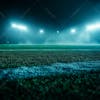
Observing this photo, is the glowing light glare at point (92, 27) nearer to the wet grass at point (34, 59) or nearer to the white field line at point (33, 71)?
the wet grass at point (34, 59)

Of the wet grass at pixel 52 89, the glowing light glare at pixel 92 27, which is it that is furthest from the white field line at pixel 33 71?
the glowing light glare at pixel 92 27

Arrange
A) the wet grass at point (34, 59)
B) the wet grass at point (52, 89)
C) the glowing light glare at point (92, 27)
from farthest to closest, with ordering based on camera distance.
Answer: the glowing light glare at point (92, 27), the wet grass at point (34, 59), the wet grass at point (52, 89)

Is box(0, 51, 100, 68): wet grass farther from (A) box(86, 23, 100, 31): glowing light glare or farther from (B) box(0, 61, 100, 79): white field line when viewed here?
(A) box(86, 23, 100, 31): glowing light glare

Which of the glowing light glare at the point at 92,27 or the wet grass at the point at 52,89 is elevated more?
the glowing light glare at the point at 92,27

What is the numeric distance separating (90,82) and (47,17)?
1933 centimetres

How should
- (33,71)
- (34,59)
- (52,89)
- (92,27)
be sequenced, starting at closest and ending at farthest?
1. (52,89)
2. (33,71)
3. (34,59)
4. (92,27)

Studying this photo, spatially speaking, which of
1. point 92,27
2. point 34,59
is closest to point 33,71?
point 34,59

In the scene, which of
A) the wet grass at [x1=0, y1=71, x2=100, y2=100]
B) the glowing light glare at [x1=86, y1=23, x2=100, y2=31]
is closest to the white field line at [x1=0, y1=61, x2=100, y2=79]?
the wet grass at [x1=0, y1=71, x2=100, y2=100]

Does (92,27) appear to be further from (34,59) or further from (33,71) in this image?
(33,71)

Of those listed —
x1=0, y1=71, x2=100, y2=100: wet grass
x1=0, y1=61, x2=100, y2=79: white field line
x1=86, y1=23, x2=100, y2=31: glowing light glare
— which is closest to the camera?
x1=0, y1=71, x2=100, y2=100: wet grass

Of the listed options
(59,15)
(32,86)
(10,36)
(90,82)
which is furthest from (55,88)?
(10,36)

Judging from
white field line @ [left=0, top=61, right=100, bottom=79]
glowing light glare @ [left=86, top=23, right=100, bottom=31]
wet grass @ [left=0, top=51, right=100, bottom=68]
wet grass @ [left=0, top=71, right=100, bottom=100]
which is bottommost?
wet grass @ [left=0, top=71, right=100, bottom=100]

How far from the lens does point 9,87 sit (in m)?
3.04

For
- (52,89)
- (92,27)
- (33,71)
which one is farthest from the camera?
(92,27)
